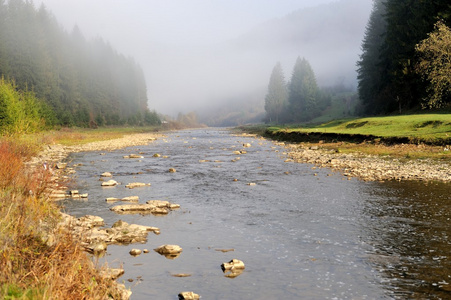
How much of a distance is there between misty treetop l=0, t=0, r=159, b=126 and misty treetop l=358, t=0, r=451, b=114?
192 feet

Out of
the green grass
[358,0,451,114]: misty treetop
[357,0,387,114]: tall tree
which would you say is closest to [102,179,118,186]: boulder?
the green grass

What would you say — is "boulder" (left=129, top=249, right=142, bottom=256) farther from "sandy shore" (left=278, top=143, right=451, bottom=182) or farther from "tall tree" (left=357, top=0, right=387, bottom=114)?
"tall tree" (left=357, top=0, right=387, bottom=114)

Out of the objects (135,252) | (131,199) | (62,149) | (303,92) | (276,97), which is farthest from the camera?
(276,97)

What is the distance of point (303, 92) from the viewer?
121250mm

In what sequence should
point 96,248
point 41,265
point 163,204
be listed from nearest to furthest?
point 41,265 < point 96,248 < point 163,204

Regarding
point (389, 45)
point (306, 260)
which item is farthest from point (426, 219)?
point (389, 45)

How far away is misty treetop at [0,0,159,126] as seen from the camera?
7719cm

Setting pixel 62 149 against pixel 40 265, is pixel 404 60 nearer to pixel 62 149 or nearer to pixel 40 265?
pixel 62 149

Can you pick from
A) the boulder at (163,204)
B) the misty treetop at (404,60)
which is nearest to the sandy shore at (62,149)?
the boulder at (163,204)

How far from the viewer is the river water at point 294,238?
8250 mm

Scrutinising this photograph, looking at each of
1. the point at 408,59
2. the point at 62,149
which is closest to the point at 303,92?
the point at 408,59

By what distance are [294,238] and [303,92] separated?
11413 cm

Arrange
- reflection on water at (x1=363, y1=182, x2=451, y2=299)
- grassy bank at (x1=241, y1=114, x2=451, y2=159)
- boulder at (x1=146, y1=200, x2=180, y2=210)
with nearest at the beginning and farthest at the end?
reflection on water at (x1=363, y1=182, x2=451, y2=299)
boulder at (x1=146, y1=200, x2=180, y2=210)
grassy bank at (x1=241, y1=114, x2=451, y2=159)

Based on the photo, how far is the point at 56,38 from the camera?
94438 millimetres
